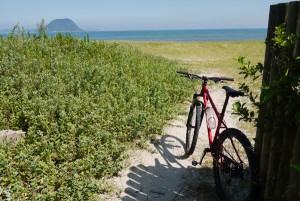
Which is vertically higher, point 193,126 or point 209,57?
point 209,57

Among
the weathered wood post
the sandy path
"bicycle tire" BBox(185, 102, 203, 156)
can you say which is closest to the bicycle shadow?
the sandy path

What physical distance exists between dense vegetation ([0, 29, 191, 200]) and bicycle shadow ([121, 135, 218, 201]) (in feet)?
1.63

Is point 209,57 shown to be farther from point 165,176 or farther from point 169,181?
point 169,181

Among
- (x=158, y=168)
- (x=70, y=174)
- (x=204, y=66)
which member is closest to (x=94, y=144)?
(x=70, y=174)

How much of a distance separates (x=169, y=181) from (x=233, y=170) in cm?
155

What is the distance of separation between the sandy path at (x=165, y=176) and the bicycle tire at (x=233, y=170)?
0.97ft

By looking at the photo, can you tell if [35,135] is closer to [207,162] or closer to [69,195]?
[69,195]

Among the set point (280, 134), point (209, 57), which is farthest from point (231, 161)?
point (209, 57)

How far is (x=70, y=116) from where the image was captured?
23.3ft

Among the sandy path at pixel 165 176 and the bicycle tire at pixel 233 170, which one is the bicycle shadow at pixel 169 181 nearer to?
the sandy path at pixel 165 176

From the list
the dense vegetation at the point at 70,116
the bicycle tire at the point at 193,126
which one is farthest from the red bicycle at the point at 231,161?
the dense vegetation at the point at 70,116

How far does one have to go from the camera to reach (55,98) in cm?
762

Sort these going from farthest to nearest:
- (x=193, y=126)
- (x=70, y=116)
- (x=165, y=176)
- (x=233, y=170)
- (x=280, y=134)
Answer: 1. (x=70, y=116)
2. (x=193, y=126)
3. (x=165, y=176)
4. (x=233, y=170)
5. (x=280, y=134)

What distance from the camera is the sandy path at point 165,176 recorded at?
5215 mm
